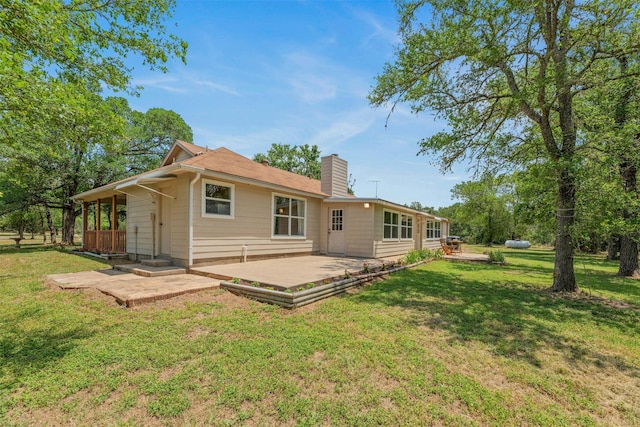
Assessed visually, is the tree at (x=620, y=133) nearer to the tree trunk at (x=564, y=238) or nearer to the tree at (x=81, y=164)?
the tree trunk at (x=564, y=238)

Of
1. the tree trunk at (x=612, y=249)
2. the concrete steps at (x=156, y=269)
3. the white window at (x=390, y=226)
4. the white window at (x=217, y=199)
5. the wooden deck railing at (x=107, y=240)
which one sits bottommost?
the tree trunk at (x=612, y=249)

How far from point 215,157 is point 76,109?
15.6 ft

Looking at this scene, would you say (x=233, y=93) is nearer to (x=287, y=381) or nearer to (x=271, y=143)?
(x=287, y=381)

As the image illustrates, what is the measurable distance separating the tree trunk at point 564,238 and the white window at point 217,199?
28.1 feet

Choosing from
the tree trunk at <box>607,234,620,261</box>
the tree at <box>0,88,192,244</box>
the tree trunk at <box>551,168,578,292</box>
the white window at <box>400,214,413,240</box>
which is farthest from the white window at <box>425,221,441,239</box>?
the tree at <box>0,88,192,244</box>

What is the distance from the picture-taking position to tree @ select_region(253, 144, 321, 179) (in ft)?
108

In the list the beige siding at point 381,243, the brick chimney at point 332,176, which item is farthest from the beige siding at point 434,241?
the brick chimney at point 332,176

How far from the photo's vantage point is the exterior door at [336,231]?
12258 mm

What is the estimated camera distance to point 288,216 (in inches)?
426

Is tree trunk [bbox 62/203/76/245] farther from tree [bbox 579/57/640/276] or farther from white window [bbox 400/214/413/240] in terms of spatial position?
tree [bbox 579/57/640/276]

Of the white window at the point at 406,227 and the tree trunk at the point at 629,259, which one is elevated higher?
the white window at the point at 406,227

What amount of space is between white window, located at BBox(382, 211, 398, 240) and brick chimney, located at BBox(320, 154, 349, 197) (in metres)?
2.43

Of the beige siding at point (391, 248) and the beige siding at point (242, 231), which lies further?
the beige siding at point (391, 248)

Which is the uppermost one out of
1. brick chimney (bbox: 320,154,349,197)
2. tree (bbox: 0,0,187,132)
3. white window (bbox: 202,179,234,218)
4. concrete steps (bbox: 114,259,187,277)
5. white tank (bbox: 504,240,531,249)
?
tree (bbox: 0,0,187,132)
